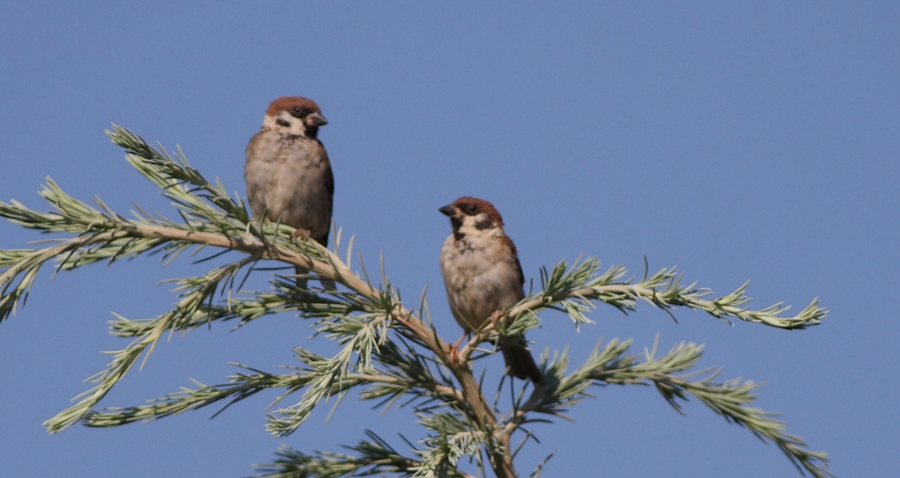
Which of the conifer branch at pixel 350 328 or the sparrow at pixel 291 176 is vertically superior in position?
the sparrow at pixel 291 176

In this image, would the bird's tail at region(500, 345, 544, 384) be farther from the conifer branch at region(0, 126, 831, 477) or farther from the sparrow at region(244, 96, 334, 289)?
the sparrow at region(244, 96, 334, 289)

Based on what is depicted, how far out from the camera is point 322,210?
532cm

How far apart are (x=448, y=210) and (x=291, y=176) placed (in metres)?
1.00

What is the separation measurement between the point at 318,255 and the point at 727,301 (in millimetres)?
1150

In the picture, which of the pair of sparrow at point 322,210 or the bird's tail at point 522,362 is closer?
the bird's tail at point 522,362

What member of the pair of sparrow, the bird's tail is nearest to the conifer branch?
the bird's tail

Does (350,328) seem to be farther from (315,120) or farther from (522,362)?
(315,120)

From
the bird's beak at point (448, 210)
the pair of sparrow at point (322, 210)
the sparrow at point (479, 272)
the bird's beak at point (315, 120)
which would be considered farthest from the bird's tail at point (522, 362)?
the bird's beak at point (315, 120)

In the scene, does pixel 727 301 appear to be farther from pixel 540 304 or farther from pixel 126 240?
pixel 126 240

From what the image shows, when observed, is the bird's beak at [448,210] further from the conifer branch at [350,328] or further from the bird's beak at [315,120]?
the conifer branch at [350,328]

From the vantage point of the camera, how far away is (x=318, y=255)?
2582mm

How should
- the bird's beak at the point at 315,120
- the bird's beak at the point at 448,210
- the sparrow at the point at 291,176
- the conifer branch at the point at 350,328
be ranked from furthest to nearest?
the bird's beak at the point at 315,120 < the sparrow at the point at 291,176 < the bird's beak at the point at 448,210 < the conifer branch at the point at 350,328

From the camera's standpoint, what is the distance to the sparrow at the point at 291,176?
510 centimetres

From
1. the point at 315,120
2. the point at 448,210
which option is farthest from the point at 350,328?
the point at 315,120
